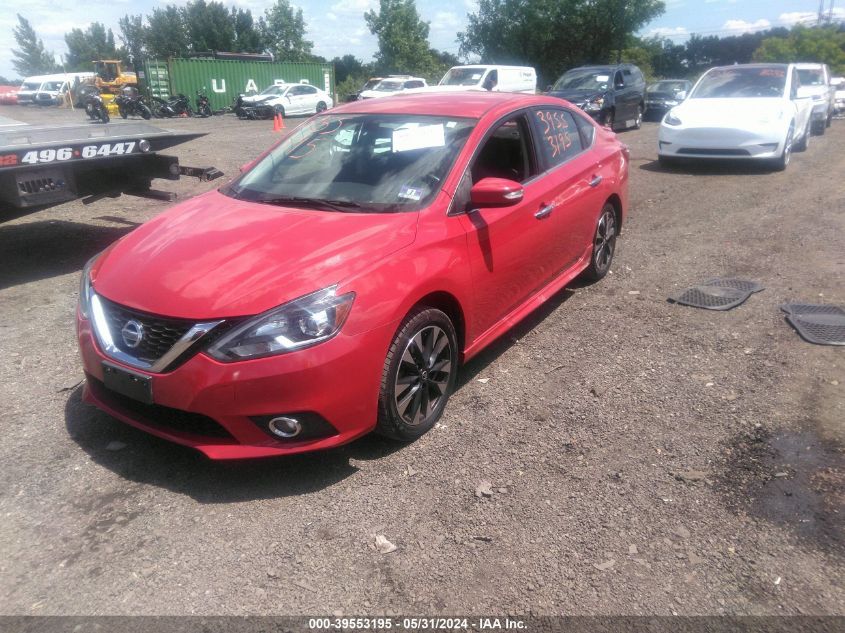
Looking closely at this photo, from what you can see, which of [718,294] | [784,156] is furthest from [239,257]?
[784,156]

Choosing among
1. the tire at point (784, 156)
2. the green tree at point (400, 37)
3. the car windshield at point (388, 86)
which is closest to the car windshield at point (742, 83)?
the tire at point (784, 156)

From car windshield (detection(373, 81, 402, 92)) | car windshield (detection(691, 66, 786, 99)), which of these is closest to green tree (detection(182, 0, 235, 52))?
car windshield (detection(373, 81, 402, 92))

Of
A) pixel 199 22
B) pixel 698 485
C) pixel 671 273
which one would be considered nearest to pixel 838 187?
pixel 671 273

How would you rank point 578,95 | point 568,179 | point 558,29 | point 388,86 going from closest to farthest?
point 568,179 → point 578,95 → point 388,86 → point 558,29

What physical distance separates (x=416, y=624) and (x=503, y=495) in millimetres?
863

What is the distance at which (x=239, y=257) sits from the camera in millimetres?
3229

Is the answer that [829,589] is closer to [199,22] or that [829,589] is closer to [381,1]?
[381,1]

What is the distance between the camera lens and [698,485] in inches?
126

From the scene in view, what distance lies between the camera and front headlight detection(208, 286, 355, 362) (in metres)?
2.87

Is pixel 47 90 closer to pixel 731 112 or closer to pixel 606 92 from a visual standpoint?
pixel 606 92

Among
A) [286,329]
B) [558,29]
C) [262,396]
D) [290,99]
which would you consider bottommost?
[262,396]

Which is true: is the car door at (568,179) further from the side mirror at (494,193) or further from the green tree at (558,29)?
the green tree at (558,29)

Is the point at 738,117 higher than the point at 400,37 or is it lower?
lower

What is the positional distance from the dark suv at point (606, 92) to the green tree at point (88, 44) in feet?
332
